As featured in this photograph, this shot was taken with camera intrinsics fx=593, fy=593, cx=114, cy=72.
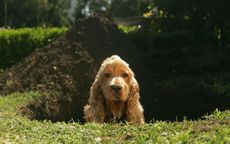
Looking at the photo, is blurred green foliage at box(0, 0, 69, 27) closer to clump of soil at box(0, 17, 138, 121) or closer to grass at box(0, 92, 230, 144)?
clump of soil at box(0, 17, 138, 121)

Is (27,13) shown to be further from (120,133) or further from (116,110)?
(120,133)

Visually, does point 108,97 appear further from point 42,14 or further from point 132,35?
point 42,14

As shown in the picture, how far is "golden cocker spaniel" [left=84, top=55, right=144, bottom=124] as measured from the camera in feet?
25.0

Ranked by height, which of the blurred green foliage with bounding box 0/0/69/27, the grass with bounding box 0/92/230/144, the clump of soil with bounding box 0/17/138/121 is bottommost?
the blurred green foliage with bounding box 0/0/69/27

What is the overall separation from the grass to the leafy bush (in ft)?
42.1

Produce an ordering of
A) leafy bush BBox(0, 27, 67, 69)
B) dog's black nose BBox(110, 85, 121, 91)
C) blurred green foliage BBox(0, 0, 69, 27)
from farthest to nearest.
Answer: blurred green foliage BBox(0, 0, 69, 27), leafy bush BBox(0, 27, 67, 69), dog's black nose BBox(110, 85, 121, 91)

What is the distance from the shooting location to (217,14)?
14.7 m

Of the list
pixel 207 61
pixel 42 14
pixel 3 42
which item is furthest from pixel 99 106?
pixel 42 14

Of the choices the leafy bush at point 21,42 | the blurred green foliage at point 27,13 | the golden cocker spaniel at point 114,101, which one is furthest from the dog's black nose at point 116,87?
the blurred green foliage at point 27,13

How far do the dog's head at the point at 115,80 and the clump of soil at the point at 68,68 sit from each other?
3.11 meters

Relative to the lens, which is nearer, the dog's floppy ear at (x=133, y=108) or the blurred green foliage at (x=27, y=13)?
the dog's floppy ear at (x=133, y=108)

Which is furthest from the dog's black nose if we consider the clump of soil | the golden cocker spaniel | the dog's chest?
the clump of soil

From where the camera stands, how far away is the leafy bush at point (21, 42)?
1914 cm

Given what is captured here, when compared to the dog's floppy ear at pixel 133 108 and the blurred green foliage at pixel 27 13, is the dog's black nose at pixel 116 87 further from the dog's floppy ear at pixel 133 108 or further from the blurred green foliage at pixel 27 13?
the blurred green foliage at pixel 27 13
